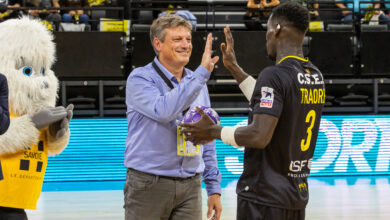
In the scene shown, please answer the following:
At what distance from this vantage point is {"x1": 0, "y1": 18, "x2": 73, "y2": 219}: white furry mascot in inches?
126

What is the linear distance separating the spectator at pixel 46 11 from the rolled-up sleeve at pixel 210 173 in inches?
252

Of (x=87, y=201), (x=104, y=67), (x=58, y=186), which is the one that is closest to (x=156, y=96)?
(x=87, y=201)

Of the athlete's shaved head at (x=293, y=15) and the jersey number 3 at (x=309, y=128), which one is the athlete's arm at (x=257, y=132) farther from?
the athlete's shaved head at (x=293, y=15)

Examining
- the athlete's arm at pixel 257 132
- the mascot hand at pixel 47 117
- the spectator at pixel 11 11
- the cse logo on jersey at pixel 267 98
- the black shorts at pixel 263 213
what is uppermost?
the spectator at pixel 11 11

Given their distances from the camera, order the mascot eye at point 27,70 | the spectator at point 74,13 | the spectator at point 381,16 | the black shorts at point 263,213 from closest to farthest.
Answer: the black shorts at point 263,213 → the mascot eye at point 27,70 → the spectator at point 74,13 → the spectator at point 381,16

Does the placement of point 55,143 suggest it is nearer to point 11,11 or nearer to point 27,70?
point 27,70

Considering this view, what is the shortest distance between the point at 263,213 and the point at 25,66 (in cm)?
175

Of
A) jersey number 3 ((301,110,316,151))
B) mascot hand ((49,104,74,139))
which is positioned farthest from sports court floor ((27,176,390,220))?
jersey number 3 ((301,110,316,151))

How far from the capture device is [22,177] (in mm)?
3236

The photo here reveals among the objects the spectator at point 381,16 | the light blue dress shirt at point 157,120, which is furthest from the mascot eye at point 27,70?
the spectator at point 381,16

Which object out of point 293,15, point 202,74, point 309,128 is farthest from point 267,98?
point 202,74

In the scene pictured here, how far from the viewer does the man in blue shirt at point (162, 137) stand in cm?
304

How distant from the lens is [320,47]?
972 cm

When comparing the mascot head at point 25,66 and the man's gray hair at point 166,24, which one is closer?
the man's gray hair at point 166,24
